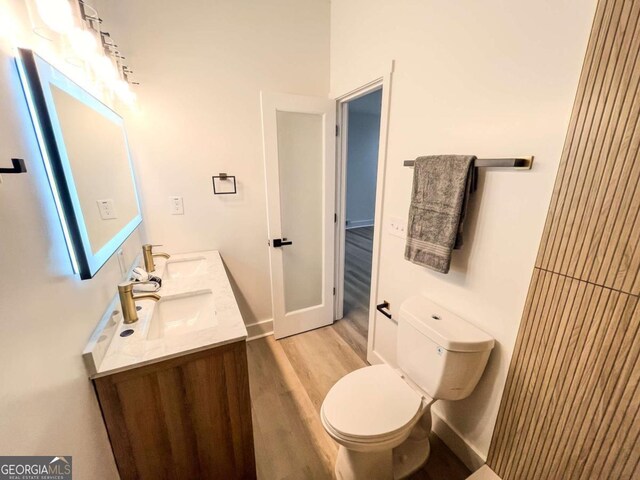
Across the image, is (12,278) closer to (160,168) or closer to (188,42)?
(160,168)

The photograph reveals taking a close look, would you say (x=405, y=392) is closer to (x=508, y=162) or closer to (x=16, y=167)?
(x=508, y=162)

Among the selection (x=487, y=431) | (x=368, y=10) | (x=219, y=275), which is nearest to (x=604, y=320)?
(x=487, y=431)

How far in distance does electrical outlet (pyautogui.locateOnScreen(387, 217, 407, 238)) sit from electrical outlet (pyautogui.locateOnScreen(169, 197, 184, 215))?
4.80 ft

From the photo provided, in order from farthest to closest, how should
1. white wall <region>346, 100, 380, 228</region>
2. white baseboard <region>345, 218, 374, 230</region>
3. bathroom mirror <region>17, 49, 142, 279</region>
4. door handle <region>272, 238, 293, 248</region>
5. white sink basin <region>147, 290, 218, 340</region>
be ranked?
white baseboard <region>345, 218, 374, 230</region>
white wall <region>346, 100, 380, 228</region>
door handle <region>272, 238, 293, 248</region>
white sink basin <region>147, 290, 218, 340</region>
bathroom mirror <region>17, 49, 142, 279</region>

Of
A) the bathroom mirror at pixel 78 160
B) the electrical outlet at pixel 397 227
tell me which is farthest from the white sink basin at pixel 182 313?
the electrical outlet at pixel 397 227

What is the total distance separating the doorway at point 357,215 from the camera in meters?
2.35

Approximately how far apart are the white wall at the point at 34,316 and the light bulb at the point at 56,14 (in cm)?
5

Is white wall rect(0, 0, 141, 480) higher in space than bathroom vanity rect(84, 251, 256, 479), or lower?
higher

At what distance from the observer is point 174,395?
3.18 ft

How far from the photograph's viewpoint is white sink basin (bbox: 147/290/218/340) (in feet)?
4.14

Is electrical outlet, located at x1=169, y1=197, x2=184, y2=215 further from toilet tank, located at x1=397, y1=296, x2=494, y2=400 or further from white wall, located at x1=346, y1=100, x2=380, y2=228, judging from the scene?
white wall, located at x1=346, y1=100, x2=380, y2=228

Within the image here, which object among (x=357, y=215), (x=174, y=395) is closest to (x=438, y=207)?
(x=174, y=395)

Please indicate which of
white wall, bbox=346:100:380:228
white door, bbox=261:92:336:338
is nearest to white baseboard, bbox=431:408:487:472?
white door, bbox=261:92:336:338

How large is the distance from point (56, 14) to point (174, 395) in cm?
124
